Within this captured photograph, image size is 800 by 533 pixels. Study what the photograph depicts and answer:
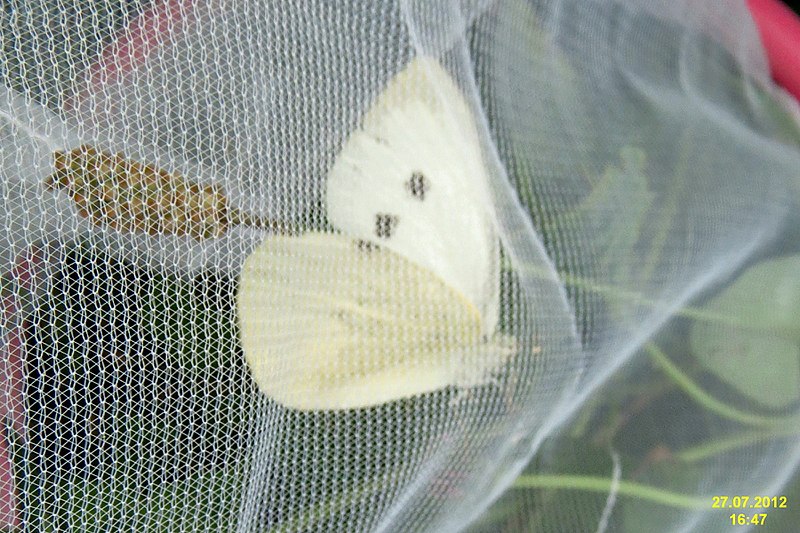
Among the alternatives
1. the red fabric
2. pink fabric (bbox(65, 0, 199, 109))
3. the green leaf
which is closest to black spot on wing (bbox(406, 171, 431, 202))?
pink fabric (bbox(65, 0, 199, 109))

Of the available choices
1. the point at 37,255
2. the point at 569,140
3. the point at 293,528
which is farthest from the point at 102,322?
the point at 569,140

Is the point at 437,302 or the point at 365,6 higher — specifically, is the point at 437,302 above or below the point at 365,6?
below

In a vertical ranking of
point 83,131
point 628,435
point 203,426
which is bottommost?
point 628,435

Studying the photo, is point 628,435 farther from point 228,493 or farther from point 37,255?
point 37,255

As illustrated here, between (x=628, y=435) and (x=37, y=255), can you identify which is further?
(x=628, y=435)
